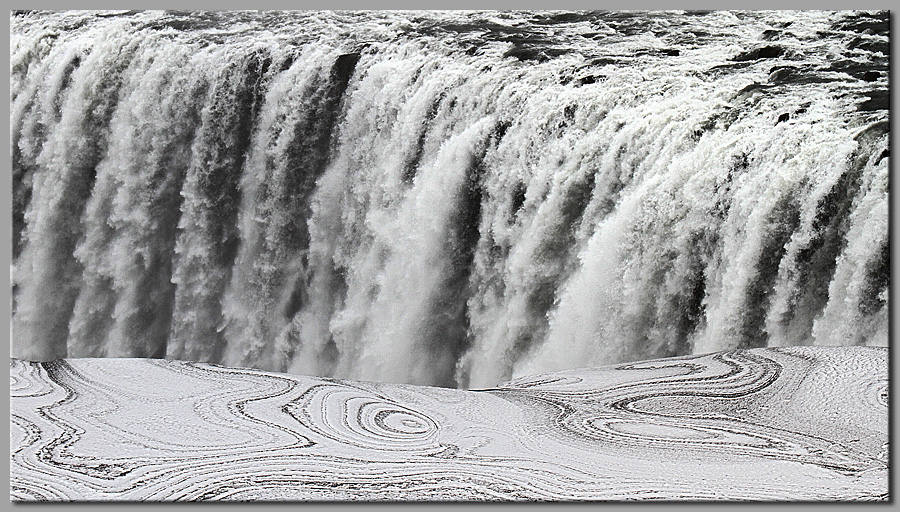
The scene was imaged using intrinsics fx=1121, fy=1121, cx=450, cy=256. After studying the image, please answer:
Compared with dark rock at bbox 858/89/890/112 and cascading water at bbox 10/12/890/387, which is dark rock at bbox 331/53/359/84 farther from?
dark rock at bbox 858/89/890/112

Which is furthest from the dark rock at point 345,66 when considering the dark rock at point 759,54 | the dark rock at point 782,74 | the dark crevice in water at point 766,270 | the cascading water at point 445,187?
the dark crevice in water at point 766,270

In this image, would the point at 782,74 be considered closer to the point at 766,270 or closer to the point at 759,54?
the point at 759,54

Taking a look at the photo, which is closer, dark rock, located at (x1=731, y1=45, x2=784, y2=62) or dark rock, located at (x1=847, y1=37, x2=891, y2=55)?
dark rock, located at (x1=847, y1=37, x2=891, y2=55)

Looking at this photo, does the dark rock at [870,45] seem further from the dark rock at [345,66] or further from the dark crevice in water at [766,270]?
the dark rock at [345,66]

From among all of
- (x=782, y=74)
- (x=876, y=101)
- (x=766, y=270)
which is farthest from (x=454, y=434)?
(x=782, y=74)

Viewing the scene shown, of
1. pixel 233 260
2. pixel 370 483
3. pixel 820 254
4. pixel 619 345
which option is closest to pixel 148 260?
pixel 233 260

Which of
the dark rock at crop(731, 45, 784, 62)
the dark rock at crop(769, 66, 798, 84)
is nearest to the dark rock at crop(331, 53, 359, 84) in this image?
the dark rock at crop(731, 45, 784, 62)
